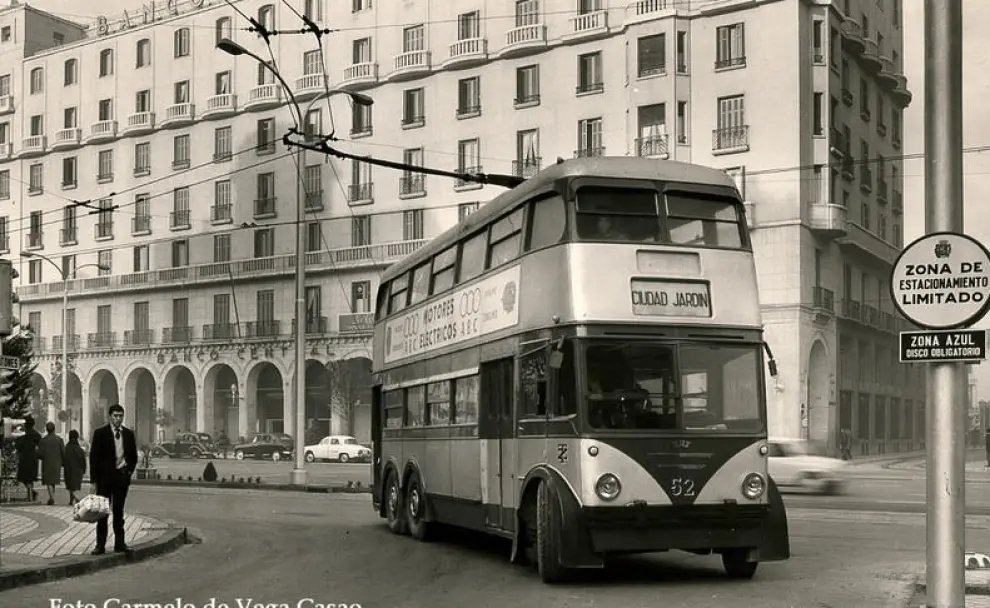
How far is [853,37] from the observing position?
49719 mm

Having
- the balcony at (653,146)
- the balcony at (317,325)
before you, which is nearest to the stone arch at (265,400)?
the balcony at (317,325)

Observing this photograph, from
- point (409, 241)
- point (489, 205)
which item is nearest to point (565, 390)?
point (489, 205)

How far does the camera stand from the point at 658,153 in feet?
156

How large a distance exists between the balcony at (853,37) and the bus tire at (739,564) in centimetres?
4000

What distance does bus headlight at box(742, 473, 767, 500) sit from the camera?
476 inches

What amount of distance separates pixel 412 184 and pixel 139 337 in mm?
19665

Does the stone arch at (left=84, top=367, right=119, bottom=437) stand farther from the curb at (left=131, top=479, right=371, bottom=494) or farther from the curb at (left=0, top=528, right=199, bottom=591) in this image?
the curb at (left=0, top=528, right=199, bottom=591)

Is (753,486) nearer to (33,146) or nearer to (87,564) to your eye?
(87,564)

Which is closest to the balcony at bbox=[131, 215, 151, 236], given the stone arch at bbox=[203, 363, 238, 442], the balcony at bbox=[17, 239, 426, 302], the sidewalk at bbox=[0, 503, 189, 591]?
the balcony at bbox=[17, 239, 426, 302]

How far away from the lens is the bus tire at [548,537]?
11.8 m

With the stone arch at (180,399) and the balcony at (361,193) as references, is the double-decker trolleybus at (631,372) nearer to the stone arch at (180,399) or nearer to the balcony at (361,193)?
the balcony at (361,193)

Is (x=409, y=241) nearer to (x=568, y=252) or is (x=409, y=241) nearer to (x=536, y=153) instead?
(x=536, y=153)

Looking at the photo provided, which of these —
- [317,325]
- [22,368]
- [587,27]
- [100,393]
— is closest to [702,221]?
[22,368]

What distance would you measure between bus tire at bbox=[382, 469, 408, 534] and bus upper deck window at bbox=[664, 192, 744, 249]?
7.30 m
